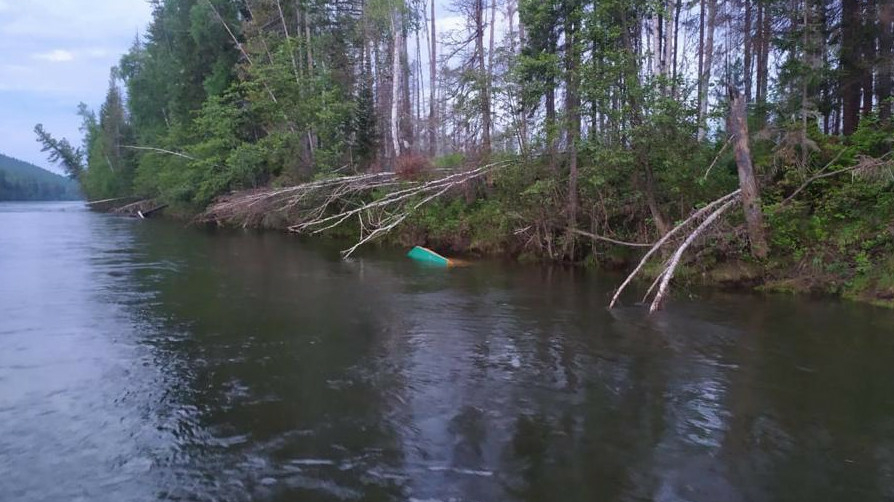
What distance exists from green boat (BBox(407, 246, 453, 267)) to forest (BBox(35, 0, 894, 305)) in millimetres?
1625

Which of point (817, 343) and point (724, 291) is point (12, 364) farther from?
point (724, 291)

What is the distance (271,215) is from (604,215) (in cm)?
1959

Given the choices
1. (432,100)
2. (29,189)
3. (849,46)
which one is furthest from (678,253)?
(29,189)

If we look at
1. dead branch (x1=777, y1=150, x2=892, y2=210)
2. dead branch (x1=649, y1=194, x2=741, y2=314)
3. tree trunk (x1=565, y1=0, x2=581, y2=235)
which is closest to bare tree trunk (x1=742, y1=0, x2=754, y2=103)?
tree trunk (x1=565, y1=0, x2=581, y2=235)

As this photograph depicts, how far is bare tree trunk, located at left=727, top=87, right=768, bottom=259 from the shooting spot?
14352 millimetres

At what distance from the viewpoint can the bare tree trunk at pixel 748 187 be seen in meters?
14.4

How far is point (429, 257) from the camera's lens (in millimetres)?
20641

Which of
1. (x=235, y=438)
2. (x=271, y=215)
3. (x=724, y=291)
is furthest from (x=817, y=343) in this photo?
(x=271, y=215)

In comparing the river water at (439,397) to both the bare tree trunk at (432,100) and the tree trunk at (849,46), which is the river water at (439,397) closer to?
the tree trunk at (849,46)

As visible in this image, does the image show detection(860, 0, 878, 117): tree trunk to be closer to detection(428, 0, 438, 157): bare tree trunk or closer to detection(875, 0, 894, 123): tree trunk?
detection(875, 0, 894, 123): tree trunk

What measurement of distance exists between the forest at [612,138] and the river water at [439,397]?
7.14 feet

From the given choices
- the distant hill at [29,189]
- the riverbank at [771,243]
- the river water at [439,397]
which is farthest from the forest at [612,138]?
the distant hill at [29,189]

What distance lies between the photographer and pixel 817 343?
10.0 meters

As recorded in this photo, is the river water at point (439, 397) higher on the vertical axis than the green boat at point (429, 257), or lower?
lower
